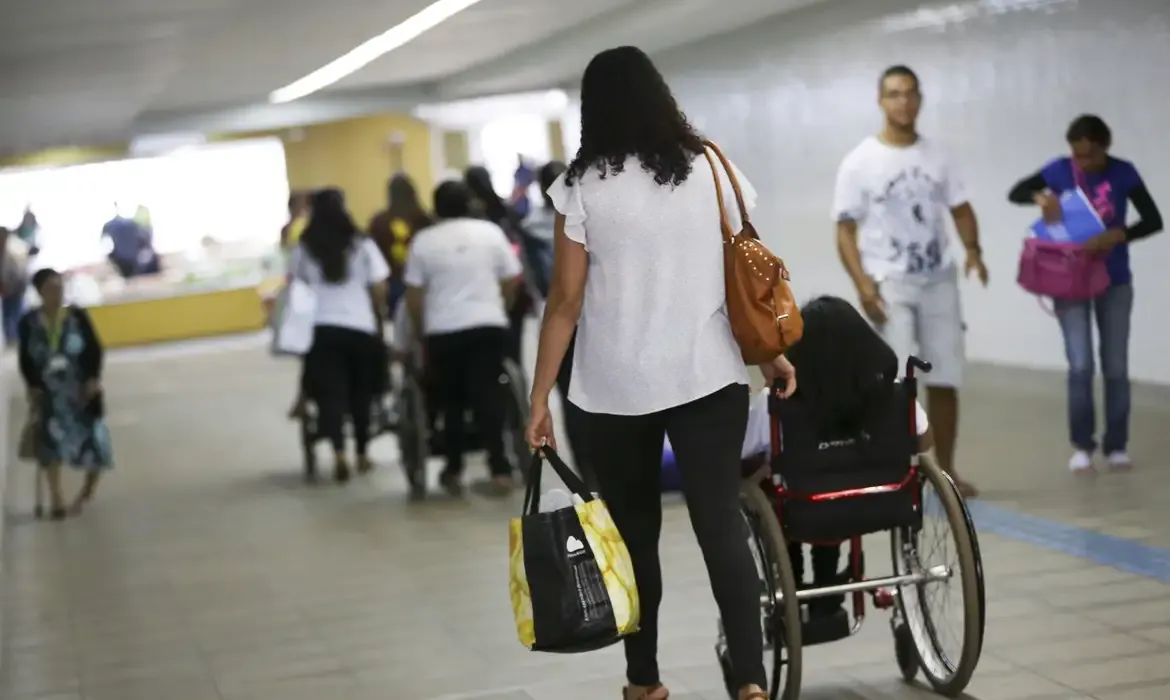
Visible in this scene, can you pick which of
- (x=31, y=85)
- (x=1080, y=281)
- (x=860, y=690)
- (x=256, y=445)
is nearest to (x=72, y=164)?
(x=31, y=85)

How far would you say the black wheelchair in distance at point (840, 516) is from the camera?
13.6 ft

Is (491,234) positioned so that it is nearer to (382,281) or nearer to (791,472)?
(382,281)

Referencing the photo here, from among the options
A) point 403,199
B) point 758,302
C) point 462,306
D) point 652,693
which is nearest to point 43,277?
point 403,199

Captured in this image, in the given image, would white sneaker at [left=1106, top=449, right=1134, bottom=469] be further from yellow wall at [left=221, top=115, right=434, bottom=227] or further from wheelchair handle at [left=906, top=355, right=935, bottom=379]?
yellow wall at [left=221, top=115, right=434, bottom=227]

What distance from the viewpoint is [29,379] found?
9.99 m

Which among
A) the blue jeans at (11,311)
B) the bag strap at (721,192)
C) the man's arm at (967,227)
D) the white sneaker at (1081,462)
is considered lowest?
the blue jeans at (11,311)

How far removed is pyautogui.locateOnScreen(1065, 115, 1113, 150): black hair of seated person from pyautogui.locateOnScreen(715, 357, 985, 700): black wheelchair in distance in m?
3.78

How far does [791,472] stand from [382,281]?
5.92 meters

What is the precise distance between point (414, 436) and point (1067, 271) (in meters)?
3.35

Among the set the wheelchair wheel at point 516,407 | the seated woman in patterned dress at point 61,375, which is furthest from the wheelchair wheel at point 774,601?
the seated woman in patterned dress at point 61,375

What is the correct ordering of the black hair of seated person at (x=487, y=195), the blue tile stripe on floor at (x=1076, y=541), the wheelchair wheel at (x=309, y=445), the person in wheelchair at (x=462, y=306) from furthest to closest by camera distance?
the wheelchair wheel at (x=309, y=445)
the black hair of seated person at (x=487, y=195)
the person in wheelchair at (x=462, y=306)
the blue tile stripe on floor at (x=1076, y=541)

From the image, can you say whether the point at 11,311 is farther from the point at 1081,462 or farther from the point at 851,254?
the point at 851,254

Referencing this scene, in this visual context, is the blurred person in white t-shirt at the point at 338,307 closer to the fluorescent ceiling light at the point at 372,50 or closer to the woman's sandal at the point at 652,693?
the fluorescent ceiling light at the point at 372,50

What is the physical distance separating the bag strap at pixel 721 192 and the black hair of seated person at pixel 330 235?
19.5 ft
